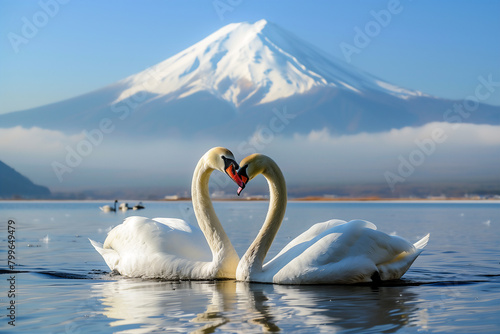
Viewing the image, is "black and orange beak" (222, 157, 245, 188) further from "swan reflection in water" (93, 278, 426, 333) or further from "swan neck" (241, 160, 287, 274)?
"swan reflection in water" (93, 278, 426, 333)

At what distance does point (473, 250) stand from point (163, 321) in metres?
10.6

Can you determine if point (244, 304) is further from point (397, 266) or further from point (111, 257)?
point (111, 257)

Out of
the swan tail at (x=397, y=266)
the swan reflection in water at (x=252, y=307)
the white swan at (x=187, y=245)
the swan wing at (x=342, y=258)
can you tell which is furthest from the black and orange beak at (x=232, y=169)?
the swan tail at (x=397, y=266)

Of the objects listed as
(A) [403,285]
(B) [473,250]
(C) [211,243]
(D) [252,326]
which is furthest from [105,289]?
(B) [473,250]

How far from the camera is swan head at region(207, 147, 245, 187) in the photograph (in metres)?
10.1

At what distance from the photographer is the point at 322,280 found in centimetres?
983

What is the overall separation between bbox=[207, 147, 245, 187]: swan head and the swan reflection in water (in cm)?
157

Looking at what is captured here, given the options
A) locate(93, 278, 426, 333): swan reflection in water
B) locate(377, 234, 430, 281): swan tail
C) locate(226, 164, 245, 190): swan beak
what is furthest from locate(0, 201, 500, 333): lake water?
locate(226, 164, 245, 190): swan beak

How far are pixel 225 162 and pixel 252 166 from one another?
39 centimetres

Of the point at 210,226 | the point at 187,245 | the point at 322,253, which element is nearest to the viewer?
the point at 322,253

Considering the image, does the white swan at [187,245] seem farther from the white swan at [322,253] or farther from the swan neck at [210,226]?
the white swan at [322,253]

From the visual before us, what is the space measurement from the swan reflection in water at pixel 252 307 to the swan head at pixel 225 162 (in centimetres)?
157

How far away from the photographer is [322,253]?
975 centimetres

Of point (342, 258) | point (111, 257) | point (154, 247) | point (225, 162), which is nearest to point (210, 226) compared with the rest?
point (154, 247)
